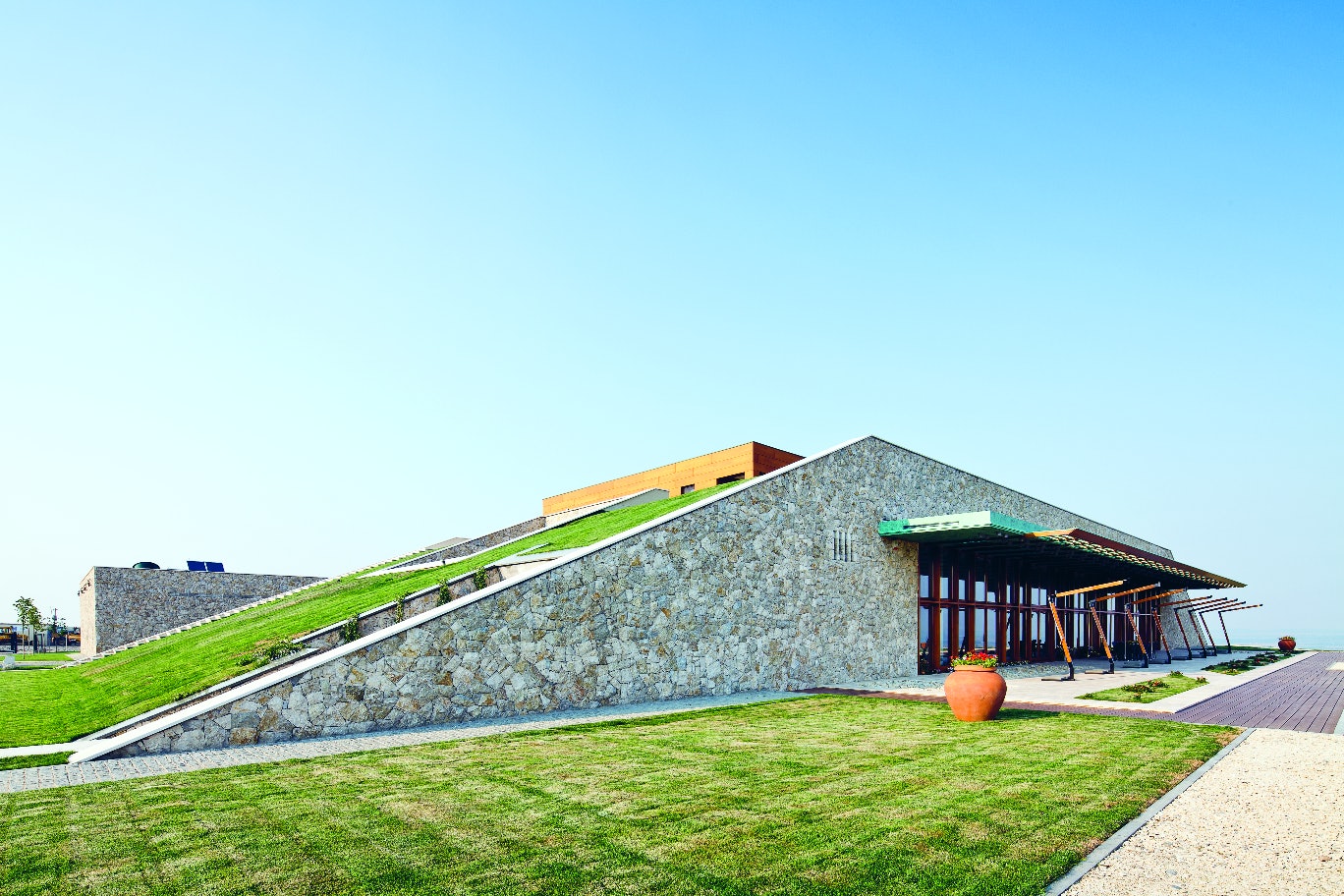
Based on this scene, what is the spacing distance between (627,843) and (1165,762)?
7.06 meters

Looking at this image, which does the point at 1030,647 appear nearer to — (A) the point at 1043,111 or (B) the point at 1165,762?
(A) the point at 1043,111

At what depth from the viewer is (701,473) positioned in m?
35.0

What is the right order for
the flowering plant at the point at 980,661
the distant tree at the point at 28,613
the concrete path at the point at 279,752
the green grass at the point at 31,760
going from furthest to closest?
the distant tree at the point at 28,613 < the flowering plant at the point at 980,661 < the green grass at the point at 31,760 < the concrete path at the point at 279,752

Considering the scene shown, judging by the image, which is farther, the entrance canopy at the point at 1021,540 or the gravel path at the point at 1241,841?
the entrance canopy at the point at 1021,540

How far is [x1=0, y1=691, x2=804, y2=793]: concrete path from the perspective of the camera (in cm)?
908

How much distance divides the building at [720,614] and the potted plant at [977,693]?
226 inches

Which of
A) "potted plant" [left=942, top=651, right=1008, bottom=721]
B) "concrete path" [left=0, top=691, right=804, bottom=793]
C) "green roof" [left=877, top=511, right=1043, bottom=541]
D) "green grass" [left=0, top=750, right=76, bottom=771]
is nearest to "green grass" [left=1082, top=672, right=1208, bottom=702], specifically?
"green roof" [left=877, top=511, right=1043, bottom=541]

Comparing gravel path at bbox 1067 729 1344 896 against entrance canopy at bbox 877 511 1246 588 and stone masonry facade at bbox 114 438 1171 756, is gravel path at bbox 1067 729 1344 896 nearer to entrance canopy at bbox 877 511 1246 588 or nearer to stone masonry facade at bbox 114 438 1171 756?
stone masonry facade at bbox 114 438 1171 756

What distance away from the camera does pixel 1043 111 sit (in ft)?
57.2

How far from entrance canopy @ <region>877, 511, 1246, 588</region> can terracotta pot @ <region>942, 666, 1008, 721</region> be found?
23.5ft

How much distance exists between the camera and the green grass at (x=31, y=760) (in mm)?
9914

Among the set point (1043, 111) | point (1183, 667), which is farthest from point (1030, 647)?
point (1043, 111)

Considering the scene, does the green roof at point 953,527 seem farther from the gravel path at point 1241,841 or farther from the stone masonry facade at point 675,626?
the gravel path at point 1241,841

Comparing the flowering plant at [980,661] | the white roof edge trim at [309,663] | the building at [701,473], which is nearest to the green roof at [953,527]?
the flowering plant at [980,661]
